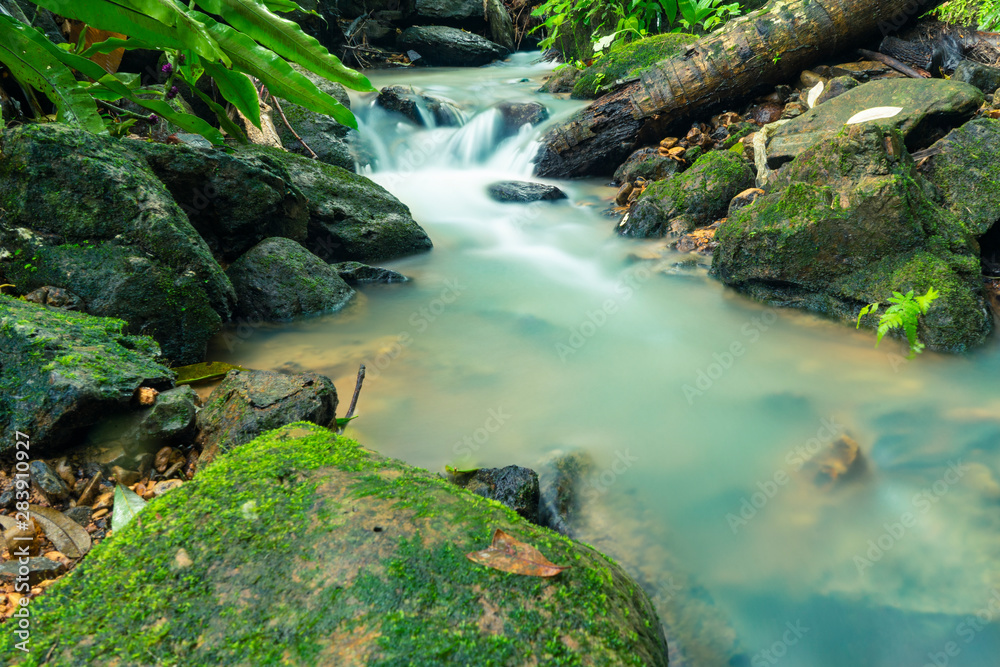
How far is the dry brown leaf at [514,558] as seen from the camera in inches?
52.8

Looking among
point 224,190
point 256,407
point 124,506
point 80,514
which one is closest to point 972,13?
point 224,190

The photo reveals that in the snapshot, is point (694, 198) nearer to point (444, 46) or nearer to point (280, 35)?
point (280, 35)

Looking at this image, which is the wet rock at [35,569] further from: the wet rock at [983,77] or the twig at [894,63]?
the twig at [894,63]

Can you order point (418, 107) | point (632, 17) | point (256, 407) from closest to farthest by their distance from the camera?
point (256, 407) → point (418, 107) → point (632, 17)

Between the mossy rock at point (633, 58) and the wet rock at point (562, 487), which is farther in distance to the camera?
the mossy rock at point (633, 58)

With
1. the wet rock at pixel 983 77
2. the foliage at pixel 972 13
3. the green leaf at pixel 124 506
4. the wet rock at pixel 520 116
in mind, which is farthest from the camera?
the wet rock at pixel 520 116

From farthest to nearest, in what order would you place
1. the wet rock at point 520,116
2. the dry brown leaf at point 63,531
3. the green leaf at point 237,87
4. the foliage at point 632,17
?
the foliage at point 632,17, the wet rock at point 520,116, the green leaf at point 237,87, the dry brown leaf at point 63,531

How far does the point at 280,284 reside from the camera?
162 inches

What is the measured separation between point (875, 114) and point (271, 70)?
17.0ft

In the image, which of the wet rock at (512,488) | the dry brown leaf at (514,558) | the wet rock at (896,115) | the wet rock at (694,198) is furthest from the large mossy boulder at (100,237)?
the wet rock at (896,115)

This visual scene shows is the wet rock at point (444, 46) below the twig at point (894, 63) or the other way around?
the other way around

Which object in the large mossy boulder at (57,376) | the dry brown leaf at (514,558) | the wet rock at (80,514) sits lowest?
the dry brown leaf at (514,558)

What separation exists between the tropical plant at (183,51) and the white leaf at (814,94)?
18.3 ft

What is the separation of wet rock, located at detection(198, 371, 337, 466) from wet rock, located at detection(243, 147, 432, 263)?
2702 millimetres
